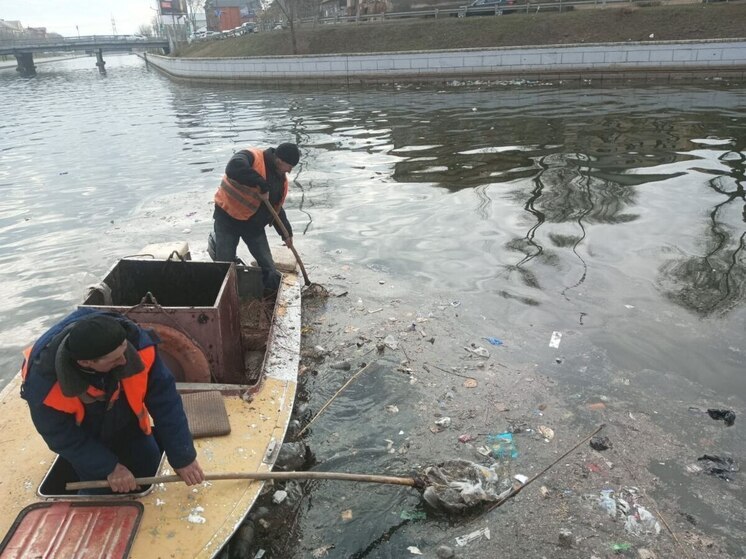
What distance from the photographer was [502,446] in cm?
427

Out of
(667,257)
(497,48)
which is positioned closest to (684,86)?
(497,48)

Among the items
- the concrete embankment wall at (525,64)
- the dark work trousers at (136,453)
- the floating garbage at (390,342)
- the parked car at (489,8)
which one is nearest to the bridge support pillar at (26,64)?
the concrete embankment wall at (525,64)

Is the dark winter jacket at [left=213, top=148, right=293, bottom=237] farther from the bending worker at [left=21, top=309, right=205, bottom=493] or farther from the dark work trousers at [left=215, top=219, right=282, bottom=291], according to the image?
the bending worker at [left=21, top=309, right=205, bottom=493]

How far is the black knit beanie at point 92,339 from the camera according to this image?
2385 millimetres

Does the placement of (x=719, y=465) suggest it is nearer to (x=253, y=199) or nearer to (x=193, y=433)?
(x=193, y=433)

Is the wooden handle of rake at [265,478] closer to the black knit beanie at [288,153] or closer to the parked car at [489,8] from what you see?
the black knit beanie at [288,153]

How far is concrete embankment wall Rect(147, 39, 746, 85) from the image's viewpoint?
22734mm

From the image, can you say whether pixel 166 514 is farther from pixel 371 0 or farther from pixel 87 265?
pixel 371 0

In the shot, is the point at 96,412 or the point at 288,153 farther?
the point at 288,153

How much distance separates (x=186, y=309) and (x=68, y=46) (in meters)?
77.9

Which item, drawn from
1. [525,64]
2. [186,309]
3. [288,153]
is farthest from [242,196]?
[525,64]

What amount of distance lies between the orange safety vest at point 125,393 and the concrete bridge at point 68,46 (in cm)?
6912

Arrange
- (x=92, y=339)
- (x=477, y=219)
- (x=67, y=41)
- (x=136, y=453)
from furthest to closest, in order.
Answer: (x=67, y=41) < (x=477, y=219) < (x=136, y=453) < (x=92, y=339)

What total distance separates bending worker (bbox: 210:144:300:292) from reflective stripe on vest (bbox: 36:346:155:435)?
3.11 meters
